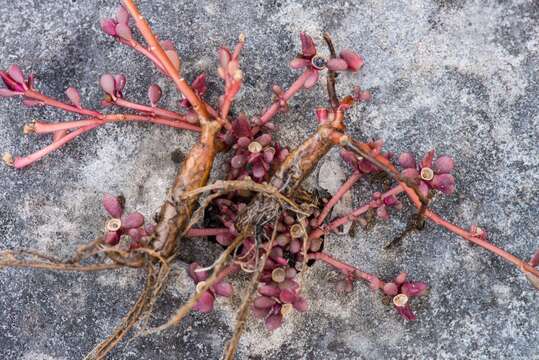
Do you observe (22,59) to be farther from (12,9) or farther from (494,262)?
(494,262)

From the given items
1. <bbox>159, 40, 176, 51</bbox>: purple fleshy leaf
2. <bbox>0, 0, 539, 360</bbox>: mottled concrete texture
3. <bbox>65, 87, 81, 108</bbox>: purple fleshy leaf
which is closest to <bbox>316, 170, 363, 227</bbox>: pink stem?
<bbox>0, 0, 539, 360</bbox>: mottled concrete texture

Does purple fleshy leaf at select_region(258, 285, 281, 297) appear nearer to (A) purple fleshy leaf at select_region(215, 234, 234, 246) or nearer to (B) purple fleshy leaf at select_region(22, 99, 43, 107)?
(A) purple fleshy leaf at select_region(215, 234, 234, 246)

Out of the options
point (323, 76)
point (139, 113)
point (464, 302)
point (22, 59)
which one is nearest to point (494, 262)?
point (464, 302)

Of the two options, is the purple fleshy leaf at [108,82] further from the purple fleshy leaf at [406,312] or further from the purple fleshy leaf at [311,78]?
the purple fleshy leaf at [406,312]

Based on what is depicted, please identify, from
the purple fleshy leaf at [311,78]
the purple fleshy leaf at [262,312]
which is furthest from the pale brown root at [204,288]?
the purple fleshy leaf at [311,78]

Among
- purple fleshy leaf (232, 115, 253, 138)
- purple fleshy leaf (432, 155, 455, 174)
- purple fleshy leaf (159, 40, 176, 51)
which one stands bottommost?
purple fleshy leaf (432, 155, 455, 174)

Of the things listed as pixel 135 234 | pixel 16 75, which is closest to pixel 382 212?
A: pixel 135 234

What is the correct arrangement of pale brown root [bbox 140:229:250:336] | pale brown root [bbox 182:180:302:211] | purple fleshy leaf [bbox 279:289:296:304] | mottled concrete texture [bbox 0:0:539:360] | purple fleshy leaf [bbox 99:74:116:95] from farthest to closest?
mottled concrete texture [bbox 0:0:539:360], purple fleshy leaf [bbox 99:74:116:95], purple fleshy leaf [bbox 279:289:296:304], pale brown root [bbox 182:180:302:211], pale brown root [bbox 140:229:250:336]
